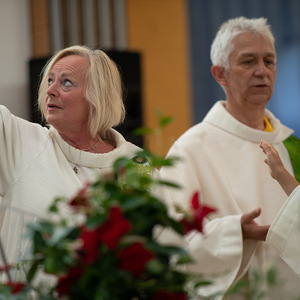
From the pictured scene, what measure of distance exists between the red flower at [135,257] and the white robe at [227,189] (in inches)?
65.1

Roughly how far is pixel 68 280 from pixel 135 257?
0.37ft

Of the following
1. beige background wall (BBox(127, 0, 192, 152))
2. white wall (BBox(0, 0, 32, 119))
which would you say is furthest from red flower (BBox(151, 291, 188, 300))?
beige background wall (BBox(127, 0, 192, 152))

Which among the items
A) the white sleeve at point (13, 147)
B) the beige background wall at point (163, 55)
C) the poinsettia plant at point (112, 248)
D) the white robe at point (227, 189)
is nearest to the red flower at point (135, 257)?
the poinsettia plant at point (112, 248)

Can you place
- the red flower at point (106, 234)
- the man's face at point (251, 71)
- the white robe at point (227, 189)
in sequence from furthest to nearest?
the man's face at point (251, 71) → the white robe at point (227, 189) → the red flower at point (106, 234)

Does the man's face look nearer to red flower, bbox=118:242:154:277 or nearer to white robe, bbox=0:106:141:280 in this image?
white robe, bbox=0:106:141:280

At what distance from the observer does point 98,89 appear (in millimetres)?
2732

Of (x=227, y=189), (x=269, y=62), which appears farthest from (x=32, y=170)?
(x=269, y=62)

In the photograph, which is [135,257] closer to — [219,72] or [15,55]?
[219,72]

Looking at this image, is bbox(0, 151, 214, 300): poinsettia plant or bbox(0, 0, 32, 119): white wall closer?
bbox(0, 151, 214, 300): poinsettia plant

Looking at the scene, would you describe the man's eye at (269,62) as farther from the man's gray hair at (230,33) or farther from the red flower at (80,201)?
the red flower at (80,201)

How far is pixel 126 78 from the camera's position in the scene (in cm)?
660

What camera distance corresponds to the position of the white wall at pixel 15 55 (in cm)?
627

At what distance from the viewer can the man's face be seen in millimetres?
3186

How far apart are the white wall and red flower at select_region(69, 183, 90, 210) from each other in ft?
16.8
